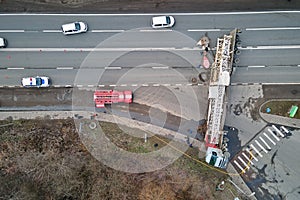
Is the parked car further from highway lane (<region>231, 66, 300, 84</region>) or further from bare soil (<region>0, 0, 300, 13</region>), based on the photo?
highway lane (<region>231, 66, 300, 84</region>)

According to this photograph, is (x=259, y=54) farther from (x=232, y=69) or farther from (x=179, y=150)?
(x=179, y=150)

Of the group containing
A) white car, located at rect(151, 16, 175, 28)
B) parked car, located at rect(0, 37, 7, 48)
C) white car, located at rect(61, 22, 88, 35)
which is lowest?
parked car, located at rect(0, 37, 7, 48)

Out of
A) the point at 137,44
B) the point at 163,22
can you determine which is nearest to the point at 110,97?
the point at 137,44

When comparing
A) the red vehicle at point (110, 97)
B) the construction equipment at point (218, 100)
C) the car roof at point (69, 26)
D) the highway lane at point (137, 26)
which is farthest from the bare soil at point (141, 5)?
the red vehicle at point (110, 97)

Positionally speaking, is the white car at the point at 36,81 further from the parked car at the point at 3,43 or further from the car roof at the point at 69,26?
the car roof at the point at 69,26

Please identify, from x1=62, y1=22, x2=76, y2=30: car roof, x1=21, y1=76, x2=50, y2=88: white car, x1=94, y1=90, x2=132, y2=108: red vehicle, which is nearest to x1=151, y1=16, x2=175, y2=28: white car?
x1=94, y1=90, x2=132, y2=108: red vehicle

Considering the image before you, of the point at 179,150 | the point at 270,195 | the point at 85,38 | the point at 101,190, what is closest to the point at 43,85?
the point at 85,38
